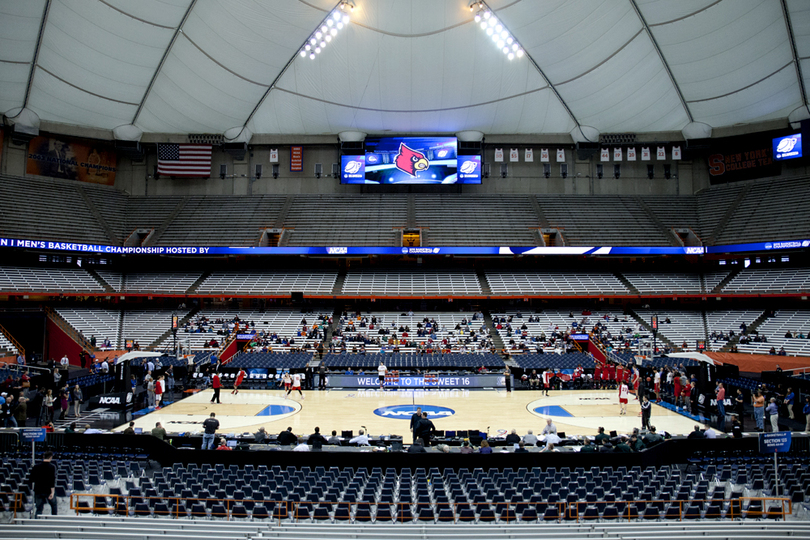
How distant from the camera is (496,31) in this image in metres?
32.8

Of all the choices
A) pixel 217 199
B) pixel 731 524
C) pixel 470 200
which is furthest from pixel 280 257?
pixel 731 524

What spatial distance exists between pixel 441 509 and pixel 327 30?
30950mm

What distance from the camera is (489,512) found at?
30.8 feet

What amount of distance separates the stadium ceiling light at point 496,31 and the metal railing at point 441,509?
94.5ft

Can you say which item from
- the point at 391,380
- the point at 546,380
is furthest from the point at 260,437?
the point at 546,380

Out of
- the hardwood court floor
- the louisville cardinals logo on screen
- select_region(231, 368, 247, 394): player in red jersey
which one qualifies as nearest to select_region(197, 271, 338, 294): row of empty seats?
the louisville cardinals logo on screen

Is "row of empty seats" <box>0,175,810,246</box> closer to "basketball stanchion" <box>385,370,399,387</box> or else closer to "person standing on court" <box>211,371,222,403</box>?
"basketball stanchion" <box>385,370,399,387</box>

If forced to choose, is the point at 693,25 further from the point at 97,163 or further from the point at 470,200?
the point at 97,163

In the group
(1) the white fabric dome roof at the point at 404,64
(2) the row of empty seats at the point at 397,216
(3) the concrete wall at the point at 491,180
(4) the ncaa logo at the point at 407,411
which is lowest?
(4) the ncaa logo at the point at 407,411

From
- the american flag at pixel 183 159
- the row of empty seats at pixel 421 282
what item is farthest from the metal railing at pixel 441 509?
the american flag at pixel 183 159

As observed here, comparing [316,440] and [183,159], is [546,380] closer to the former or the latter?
[316,440]

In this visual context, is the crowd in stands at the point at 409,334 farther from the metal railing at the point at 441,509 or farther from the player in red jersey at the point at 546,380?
the metal railing at the point at 441,509

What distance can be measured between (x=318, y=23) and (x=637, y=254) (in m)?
28.2

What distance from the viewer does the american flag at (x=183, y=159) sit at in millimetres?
45500
